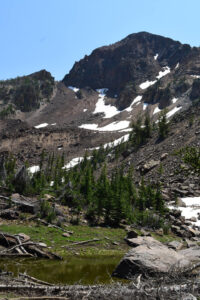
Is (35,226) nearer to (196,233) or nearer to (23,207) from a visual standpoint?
(23,207)

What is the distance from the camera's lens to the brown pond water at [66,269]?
42.6ft

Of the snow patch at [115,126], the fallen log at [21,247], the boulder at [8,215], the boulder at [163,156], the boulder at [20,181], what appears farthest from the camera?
the snow patch at [115,126]

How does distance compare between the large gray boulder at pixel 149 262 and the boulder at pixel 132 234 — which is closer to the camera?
the large gray boulder at pixel 149 262

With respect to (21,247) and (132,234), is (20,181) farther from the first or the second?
(21,247)

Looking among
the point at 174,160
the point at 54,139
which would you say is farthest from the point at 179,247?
the point at 54,139

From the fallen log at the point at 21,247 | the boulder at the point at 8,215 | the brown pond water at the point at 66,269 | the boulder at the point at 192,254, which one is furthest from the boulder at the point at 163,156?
the fallen log at the point at 21,247

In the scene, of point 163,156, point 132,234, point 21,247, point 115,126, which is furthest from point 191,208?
point 115,126

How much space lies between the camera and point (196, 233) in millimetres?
30547

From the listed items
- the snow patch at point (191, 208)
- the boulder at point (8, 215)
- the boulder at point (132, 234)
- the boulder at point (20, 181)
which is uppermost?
the boulder at point (20, 181)

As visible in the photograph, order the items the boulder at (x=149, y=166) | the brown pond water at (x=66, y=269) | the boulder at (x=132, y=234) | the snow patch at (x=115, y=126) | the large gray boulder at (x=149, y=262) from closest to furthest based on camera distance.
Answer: the brown pond water at (x=66, y=269) < the large gray boulder at (x=149, y=262) < the boulder at (x=132, y=234) < the boulder at (x=149, y=166) < the snow patch at (x=115, y=126)

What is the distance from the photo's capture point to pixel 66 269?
14922 mm

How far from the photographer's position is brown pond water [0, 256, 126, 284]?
12977 mm

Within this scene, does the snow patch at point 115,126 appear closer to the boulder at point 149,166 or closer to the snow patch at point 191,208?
the boulder at point 149,166

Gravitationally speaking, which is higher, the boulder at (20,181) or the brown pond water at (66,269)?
the boulder at (20,181)
